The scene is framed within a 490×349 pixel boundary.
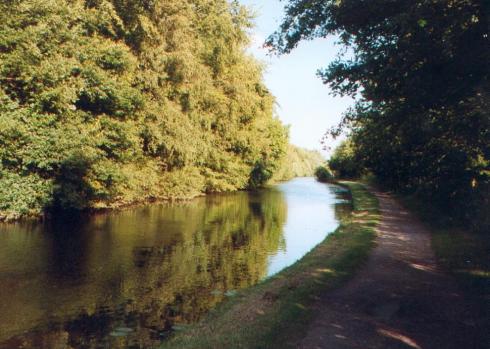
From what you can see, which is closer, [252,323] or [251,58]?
[252,323]

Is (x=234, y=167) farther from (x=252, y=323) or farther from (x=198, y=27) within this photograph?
(x=252, y=323)

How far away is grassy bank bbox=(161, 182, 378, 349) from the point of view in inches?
284

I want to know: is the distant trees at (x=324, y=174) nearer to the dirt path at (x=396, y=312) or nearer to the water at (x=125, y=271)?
the water at (x=125, y=271)

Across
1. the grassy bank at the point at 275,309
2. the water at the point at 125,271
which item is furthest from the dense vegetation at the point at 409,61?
the water at the point at 125,271

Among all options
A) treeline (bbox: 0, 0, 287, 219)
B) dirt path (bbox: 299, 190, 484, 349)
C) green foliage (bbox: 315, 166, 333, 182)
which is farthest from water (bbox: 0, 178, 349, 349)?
green foliage (bbox: 315, 166, 333, 182)

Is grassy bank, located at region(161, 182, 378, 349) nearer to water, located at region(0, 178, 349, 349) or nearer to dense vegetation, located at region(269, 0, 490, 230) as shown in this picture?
water, located at region(0, 178, 349, 349)

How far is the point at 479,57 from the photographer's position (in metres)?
8.95

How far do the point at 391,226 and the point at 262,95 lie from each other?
1253 inches

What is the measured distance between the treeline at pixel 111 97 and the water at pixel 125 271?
2.50 m

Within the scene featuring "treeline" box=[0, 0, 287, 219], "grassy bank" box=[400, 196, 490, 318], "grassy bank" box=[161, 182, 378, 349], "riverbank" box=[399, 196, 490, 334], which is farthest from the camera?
"treeline" box=[0, 0, 287, 219]

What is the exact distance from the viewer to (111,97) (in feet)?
80.1

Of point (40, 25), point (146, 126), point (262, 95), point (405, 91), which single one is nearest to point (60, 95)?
point (40, 25)

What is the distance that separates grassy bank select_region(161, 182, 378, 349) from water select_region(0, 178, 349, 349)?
0.93 meters

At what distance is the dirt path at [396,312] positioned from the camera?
23.7 ft
